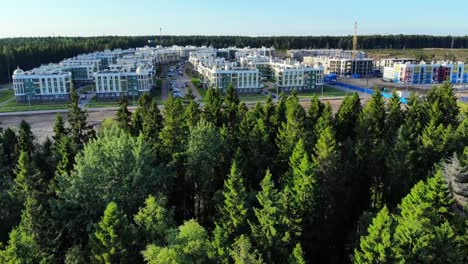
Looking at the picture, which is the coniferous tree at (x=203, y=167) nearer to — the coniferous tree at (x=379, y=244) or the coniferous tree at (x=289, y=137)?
the coniferous tree at (x=289, y=137)

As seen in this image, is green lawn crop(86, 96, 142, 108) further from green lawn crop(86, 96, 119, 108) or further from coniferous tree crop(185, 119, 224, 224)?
coniferous tree crop(185, 119, 224, 224)

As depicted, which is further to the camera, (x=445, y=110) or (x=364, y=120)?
(x=445, y=110)

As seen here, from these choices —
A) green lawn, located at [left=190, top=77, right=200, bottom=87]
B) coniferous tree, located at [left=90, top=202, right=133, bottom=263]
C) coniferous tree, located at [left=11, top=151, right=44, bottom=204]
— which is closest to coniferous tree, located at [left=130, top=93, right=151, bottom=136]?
coniferous tree, located at [left=11, top=151, right=44, bottom=204]

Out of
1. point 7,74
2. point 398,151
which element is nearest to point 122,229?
point 398,151

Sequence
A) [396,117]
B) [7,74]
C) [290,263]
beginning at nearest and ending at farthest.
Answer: [290,263] < [396,117] < [7,74]

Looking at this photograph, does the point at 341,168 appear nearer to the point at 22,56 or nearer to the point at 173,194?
the point at 173,194
